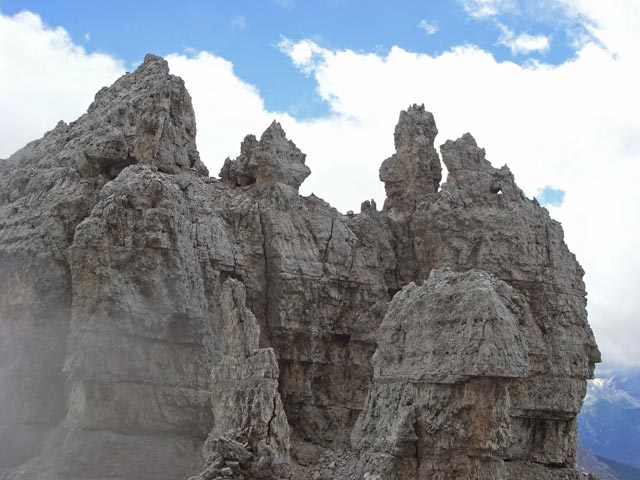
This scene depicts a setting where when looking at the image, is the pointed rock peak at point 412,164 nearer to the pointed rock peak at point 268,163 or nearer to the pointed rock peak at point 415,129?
the pointed rock peak at point 415,129

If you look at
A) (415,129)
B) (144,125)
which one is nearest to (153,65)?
(144,125)

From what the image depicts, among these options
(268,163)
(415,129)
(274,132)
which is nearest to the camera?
(268,163)

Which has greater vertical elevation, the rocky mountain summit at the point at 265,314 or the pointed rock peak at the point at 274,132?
the pointed rock peak at the point at 274,132

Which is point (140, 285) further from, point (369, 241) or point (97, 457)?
point (369, 241)

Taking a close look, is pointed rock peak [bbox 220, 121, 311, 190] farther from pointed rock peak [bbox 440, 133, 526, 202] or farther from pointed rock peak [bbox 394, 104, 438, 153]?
pointed rock peak [bbox 440, 133, 526, 202]

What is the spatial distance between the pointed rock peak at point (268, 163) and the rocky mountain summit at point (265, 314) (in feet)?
0.32

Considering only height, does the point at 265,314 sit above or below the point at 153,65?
below

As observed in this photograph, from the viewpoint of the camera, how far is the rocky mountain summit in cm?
2256

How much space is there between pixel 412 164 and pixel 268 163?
706cm

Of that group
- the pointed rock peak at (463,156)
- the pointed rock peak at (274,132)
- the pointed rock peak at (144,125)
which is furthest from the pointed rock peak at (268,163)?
the pointed rock peak at (463,156)

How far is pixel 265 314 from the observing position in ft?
127

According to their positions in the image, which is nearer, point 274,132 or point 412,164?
point 274,132

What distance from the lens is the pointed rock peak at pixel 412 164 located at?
43.9m

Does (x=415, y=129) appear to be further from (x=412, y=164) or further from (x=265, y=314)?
(x=265, y=314)
